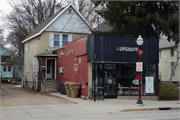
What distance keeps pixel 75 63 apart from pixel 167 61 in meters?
23.7

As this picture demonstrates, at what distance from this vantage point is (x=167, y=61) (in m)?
39.4

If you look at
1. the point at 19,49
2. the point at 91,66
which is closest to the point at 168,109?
the point at 91,66

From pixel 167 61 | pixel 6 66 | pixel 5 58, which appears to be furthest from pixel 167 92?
pixel 6 66

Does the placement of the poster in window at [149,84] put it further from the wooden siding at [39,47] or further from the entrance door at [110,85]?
the wooden siding at [39,47]

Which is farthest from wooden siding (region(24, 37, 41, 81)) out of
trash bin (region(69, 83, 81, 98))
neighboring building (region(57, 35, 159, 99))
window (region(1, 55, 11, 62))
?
window (region(1, 55, 11, 62))

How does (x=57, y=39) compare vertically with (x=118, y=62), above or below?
above

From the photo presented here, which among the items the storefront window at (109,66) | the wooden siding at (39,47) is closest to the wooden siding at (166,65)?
the wooden siding at (39,47)

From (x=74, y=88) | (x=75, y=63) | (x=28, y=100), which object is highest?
(x=75, y=63)

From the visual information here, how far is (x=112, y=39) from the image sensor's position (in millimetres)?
17594

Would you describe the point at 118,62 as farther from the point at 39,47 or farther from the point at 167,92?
the point at 39,47

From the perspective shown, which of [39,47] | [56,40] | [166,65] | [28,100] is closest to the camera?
[28,100]

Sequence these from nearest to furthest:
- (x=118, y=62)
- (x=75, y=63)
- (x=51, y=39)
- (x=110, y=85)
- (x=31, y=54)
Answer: (x=118, y=62), (x=110, y=85), (x=75, y=63), (x=51, y=39), (x=31, y=54)

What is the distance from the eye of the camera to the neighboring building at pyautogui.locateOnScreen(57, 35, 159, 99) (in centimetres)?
1739

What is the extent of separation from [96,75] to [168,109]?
5.70 meters
